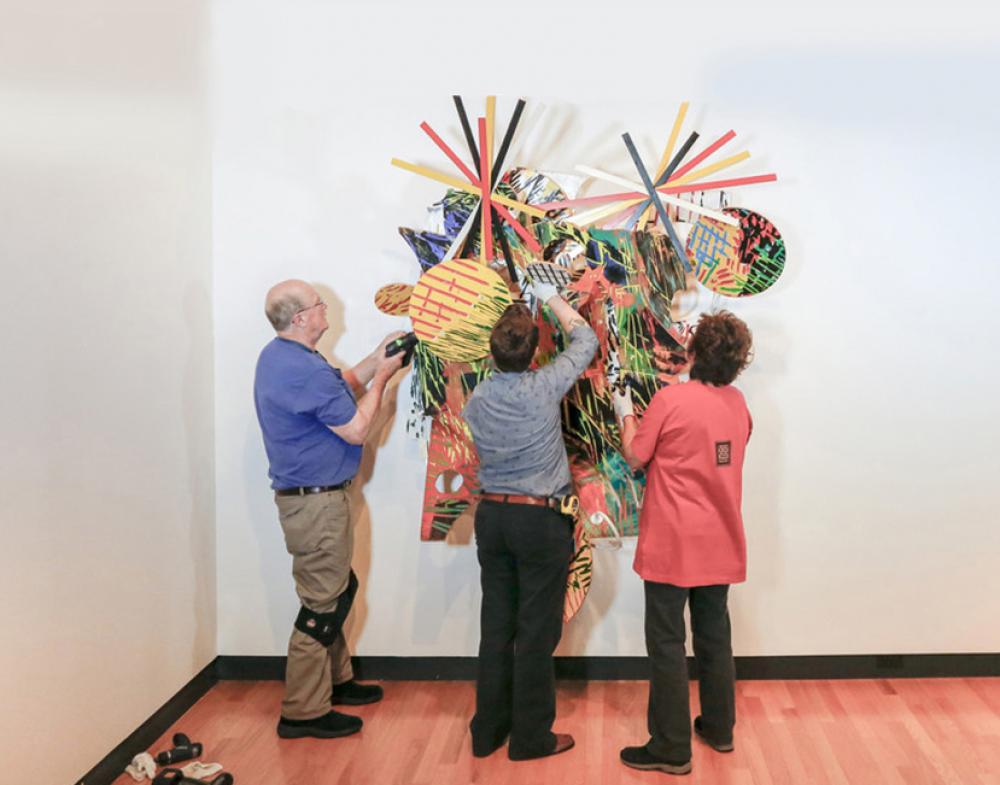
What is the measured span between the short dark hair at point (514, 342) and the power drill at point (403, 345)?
1.75 feet

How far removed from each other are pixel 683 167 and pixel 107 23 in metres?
1.81

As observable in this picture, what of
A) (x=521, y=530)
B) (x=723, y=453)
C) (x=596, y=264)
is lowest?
(x=521, y=530)

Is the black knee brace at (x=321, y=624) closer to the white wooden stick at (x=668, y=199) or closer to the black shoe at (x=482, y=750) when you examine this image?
the black shoe at (x=482, y=750)

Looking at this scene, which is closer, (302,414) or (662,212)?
(302,414)

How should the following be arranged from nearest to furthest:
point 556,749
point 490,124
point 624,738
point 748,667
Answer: point 556,749
point 624,738
point 490,124
point 748,667

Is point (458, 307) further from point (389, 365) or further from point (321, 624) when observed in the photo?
point (321, 624)

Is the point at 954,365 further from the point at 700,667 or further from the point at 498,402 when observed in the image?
the point at 498,402

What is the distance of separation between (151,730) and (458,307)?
5.35 ft

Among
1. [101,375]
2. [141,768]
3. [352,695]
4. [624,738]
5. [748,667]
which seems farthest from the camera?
[748,667]

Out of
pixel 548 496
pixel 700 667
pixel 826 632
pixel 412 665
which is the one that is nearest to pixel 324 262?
pixel 548 496

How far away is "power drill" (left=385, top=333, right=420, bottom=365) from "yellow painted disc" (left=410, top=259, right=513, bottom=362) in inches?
4.7

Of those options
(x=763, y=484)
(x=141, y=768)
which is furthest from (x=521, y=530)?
(x=141, y=768)

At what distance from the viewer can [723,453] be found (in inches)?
102

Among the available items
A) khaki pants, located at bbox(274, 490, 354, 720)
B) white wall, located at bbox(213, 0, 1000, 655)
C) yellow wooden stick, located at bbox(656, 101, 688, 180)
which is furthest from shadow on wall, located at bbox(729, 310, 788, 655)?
khaki pants, located at bbox(274, 490, 354, 720)
